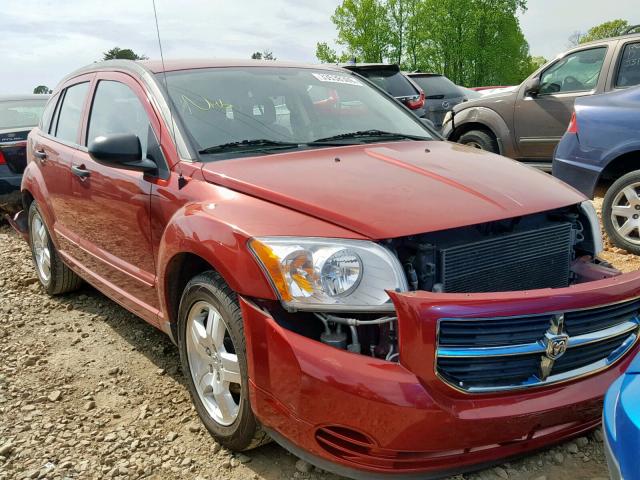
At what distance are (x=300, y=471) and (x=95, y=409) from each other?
1.24 m

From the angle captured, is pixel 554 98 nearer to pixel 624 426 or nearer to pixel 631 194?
pixel 631 194

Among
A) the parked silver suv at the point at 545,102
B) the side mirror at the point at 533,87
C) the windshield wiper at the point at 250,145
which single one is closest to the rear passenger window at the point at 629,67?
the parked silver suv at the point at 545,102

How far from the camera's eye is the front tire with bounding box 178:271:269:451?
2.31 metres

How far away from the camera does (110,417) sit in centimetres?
298

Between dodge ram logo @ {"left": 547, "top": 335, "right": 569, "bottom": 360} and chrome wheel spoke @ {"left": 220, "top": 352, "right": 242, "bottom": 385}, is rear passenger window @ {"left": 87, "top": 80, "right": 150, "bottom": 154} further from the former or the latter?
dodge ram logo @ {"left": 547, "top": 335, "right": 569, "bottom": 360}

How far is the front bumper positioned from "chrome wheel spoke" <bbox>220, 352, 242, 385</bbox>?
214 millimetres

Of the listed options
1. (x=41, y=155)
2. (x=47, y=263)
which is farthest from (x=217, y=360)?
(x=47, y=263)

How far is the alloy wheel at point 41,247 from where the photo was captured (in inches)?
188

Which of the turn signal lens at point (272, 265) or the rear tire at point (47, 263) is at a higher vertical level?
the turn signal lens at point (272, 265)

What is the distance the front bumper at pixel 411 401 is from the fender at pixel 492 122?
6.09 m

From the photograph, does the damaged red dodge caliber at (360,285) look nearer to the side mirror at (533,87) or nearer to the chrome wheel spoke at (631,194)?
the chrome wheel spoke at (631,194)

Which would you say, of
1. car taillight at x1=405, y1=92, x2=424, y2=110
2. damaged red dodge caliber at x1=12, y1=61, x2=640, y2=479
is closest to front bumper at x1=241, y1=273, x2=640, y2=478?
damaged red dodge caliber at x1=12, y1=61, x2=640, y2=479

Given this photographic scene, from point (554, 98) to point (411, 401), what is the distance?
21.1ft

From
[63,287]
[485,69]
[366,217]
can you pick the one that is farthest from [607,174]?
[485,69]
